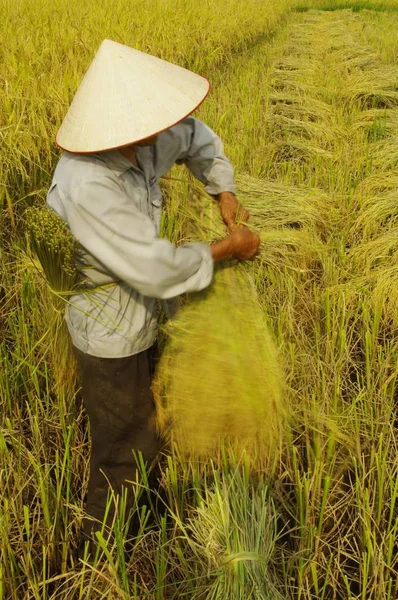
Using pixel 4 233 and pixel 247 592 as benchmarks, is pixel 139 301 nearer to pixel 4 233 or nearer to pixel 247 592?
pixel 247 592

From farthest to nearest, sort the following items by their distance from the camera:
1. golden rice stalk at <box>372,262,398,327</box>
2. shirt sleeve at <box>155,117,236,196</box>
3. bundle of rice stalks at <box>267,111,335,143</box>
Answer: bundle of rice stalks at <box>267,111,335,143</box>, golden rice stalk at <box>372,262,398,327</box>, shirt sleeve at <box>155,117,236,196</box>

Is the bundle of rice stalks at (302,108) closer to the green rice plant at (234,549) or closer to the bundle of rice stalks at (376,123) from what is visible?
the bundle of rice stalks at (376,123)

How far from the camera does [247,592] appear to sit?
0.96 meters

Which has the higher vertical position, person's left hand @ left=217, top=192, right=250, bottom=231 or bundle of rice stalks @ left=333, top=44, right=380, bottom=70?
person's left hand @ left=217, top=192, right=250, bottom=231

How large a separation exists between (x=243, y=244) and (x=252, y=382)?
0.32m

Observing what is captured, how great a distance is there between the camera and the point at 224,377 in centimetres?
124

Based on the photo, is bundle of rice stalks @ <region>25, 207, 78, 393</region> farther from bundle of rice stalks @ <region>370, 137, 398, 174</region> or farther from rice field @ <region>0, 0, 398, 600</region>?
A: bundle of rice stalks @ <region>370, 137, 398, 174</region>

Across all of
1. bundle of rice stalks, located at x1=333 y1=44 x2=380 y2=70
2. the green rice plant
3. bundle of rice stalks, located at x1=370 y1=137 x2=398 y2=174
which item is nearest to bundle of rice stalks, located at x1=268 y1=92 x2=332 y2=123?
bundle of rice stalks, located at x1=370 y1=137 x2=398 y2=174

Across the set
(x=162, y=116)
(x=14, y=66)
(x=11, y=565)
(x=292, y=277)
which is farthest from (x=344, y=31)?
(x=11, y=565)

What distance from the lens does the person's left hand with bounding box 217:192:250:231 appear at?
144 centimetres

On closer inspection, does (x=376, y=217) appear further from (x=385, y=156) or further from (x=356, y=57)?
(x=356, y=57)

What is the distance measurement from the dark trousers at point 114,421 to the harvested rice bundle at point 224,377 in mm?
103

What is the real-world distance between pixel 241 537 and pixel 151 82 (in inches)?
37.4

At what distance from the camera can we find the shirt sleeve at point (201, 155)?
4.87ft
